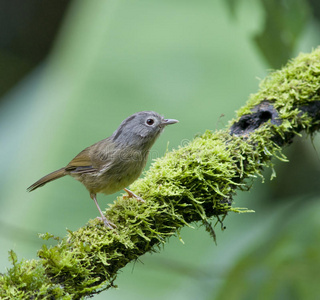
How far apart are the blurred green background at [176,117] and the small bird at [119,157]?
0.76 meters

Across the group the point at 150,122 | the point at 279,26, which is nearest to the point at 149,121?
the point at 150,122

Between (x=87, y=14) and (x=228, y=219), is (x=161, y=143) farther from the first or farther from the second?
(x=87, y=14)

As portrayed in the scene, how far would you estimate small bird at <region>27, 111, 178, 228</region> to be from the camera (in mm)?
3400

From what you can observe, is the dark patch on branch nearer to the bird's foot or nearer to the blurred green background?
the blurred green background

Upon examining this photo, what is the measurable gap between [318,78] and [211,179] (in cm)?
127

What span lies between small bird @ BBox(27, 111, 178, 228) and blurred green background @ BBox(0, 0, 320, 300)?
0.76m

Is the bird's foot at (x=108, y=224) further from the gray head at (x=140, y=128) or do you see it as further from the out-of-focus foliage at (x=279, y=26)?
the out-of-focus foliage at (x=279, y=26)

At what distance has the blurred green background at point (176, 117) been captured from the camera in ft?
12.1

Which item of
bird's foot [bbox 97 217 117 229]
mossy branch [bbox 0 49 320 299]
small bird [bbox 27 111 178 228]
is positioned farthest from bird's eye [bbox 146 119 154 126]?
bird's foot [bbox 97 217 117 229]

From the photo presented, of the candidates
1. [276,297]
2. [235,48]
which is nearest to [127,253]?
[276,297]

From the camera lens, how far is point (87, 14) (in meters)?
5.52

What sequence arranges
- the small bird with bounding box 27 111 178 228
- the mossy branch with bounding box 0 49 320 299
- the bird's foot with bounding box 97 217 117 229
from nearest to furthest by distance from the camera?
the mossy branch with bounding box 0 49 320 299 → the bird's foot with bounding box 97 217 117 229 → the small bird with bounding box 27 111 178 228

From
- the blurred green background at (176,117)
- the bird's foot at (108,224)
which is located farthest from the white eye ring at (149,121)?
the bird's foot at (108,224)

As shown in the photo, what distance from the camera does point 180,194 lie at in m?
2.81
